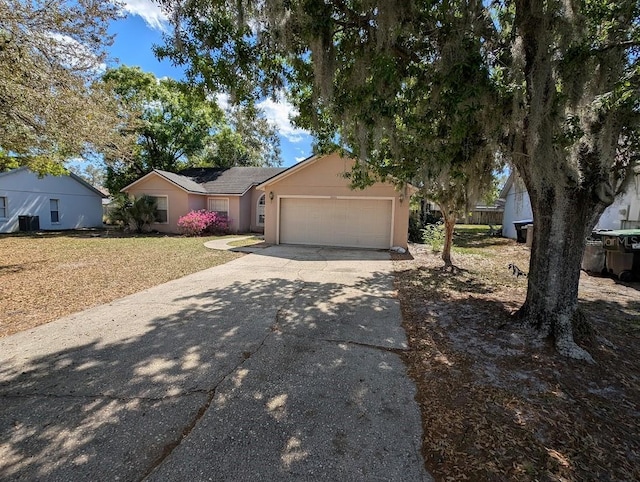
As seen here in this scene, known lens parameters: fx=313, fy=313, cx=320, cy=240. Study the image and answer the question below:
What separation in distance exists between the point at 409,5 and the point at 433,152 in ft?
5.62

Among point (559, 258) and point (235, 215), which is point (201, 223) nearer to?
point (235, 215)

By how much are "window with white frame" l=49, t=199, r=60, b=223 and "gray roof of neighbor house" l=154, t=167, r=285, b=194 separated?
7.23 meters

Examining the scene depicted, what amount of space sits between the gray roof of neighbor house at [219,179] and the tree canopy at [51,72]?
894 centimetres

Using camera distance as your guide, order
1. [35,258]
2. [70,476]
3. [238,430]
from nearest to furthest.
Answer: [70,476] < [238,430] < [35,258]

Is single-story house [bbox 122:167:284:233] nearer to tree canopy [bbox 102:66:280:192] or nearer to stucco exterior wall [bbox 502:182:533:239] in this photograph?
tree canopy [bbox 102:66:280:192]

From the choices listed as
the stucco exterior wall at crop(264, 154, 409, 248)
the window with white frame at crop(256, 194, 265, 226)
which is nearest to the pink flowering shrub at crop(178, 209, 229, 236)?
the window with white frame at crop(256, 194, 265, 226)

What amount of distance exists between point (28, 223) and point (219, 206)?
10.3 meters

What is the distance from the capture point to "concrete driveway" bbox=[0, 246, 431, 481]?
2.03 metres

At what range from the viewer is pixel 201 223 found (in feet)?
51.9

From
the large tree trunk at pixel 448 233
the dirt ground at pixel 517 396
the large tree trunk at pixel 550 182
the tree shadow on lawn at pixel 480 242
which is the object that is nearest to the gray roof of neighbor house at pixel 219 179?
the tree shadow on lawn at pixel 480 242

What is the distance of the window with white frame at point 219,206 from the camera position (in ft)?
58.6

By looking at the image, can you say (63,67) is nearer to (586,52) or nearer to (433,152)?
(433,152)

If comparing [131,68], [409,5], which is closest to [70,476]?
[409,5]

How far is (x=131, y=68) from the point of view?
20.8 metres
